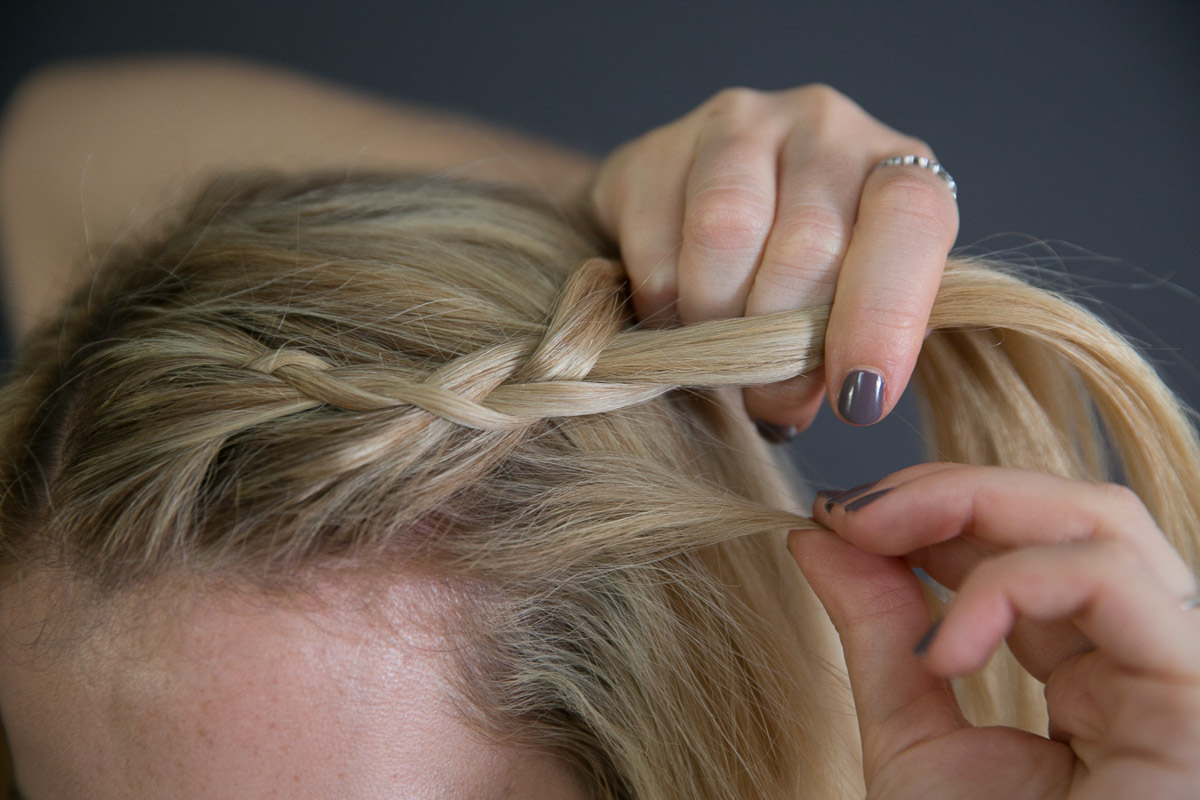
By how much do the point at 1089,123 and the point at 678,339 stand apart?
1.34 meters

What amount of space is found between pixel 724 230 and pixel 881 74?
1126 millimetres

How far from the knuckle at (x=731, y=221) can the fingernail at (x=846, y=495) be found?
0.80 ft

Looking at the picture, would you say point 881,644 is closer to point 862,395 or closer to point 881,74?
point 862,395

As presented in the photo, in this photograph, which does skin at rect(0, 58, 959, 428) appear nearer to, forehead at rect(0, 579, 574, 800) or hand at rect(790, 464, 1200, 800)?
hand at rect(790, 464, 1200, 800)

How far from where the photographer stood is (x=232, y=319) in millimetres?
698

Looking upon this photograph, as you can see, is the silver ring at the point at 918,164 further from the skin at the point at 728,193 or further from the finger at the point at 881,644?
the finger at the point at 881,644

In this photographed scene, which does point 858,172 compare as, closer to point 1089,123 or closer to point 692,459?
Result: point 692,459

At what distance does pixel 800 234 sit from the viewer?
0.66m

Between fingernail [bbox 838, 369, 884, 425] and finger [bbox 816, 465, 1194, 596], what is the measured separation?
6 centimetres

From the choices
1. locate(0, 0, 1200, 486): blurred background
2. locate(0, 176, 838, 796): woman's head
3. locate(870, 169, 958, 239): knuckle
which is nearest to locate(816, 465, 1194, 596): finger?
locate(0, 176, 838, 796): woman's head

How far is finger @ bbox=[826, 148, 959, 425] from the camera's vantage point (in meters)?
0.60

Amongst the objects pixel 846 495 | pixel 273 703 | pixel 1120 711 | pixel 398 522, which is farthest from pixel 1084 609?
pixel 273 703

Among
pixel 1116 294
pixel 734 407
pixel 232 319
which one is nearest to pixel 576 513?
pixel 734 407

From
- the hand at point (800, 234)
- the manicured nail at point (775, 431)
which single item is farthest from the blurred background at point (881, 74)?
the hand at point (800, 234)
